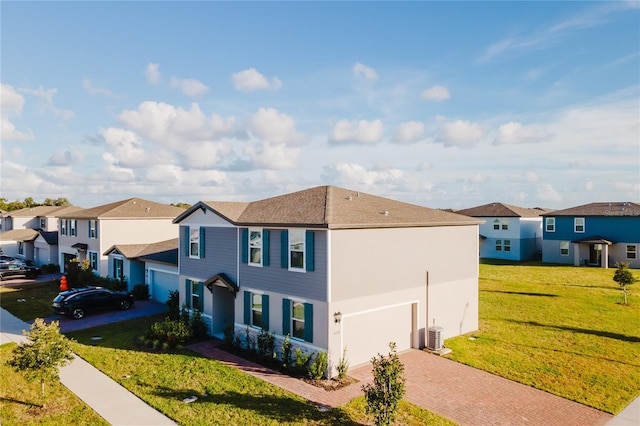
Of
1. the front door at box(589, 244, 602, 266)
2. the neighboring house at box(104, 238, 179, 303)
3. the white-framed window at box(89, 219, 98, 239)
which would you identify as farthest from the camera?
the front door at box(589, 244, 602, 266)

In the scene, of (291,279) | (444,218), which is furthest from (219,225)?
(444,218)

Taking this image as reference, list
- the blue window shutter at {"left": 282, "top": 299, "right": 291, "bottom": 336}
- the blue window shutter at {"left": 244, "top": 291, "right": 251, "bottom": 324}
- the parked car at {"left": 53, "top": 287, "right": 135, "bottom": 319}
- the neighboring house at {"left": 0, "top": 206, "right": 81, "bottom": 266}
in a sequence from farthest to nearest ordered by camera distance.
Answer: the neighboring house at {"left": 0, "top": 206, "right": 81, "bottom": 266} < the parked car at {"left": 53, "top": 287, "right": 135, "bottom": 319} < the blue window shutter at {"left": 244, "top": 291, "right": 251, "bottom": 324} < the blue window shutter at {"left": 282, "top": 299, "right": 291, "bottom": 336}

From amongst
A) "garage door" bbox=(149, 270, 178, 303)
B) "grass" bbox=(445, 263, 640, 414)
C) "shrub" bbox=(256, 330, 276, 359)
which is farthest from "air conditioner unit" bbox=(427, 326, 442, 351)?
"garage door" bbox=(149, 270, 178, 303)

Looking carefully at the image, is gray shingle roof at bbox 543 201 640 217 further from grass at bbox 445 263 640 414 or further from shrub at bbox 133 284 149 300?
shrub at bbox 133 284 149 300

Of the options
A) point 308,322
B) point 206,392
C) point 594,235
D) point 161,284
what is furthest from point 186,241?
point 594,235

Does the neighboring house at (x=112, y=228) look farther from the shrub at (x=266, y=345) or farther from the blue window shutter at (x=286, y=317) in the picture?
the blue window shutter at (x=286, y=317)

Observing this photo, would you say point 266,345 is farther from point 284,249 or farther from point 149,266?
point 149,266
